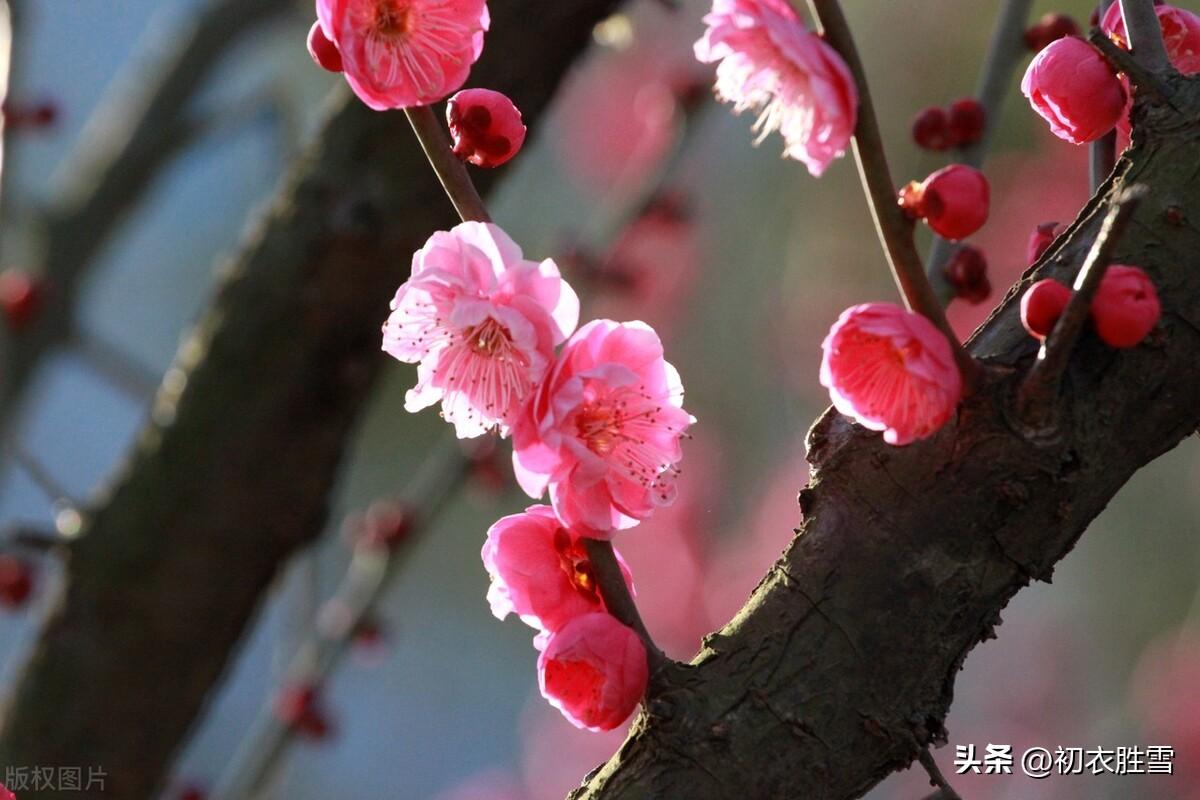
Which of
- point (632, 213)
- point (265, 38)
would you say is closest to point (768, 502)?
point (632, 213)

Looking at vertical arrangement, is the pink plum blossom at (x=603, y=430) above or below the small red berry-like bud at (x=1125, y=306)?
below

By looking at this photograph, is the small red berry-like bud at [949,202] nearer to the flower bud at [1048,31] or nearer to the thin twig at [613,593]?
the thin twig at [613,593]

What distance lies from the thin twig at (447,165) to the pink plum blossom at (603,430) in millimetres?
79

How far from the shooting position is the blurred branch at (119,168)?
6.20ft

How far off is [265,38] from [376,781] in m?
3.61

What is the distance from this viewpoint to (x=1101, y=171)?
784mm

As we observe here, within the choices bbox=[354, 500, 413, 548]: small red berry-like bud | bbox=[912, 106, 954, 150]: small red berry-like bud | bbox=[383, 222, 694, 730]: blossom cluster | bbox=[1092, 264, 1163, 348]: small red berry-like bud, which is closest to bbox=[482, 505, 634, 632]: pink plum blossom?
bbox=[383, 222, 694, 730]: blossom cluster

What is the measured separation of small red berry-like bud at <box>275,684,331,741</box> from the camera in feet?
5.63

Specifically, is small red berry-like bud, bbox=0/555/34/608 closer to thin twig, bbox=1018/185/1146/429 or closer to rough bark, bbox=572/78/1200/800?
rough bark, bbox=572/78/1200/800

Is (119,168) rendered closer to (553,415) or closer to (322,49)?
(322,49)

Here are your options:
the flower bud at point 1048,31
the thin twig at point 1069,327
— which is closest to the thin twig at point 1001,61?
the flower bud at point 1048,31

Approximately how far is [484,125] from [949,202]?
0.77ft

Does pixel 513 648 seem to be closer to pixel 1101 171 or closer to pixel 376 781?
pixel 376 781

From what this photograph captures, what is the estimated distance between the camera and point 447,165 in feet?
2.14
